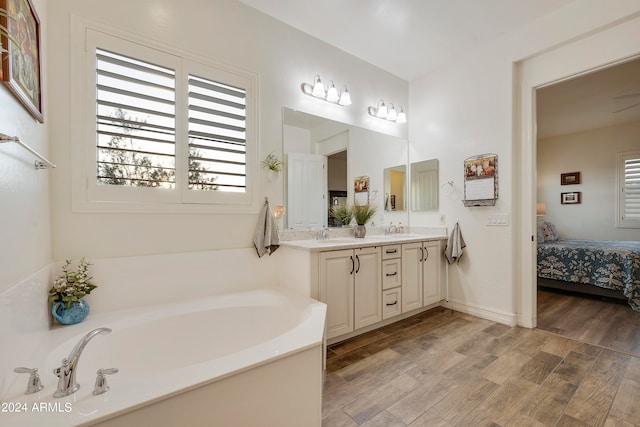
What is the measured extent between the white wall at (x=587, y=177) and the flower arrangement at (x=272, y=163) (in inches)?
248

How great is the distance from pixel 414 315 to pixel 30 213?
324cm

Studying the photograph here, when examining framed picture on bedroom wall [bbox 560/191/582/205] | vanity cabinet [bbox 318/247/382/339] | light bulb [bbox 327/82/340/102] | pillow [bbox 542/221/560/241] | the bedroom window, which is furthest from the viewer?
framed picture on bedroom wall [bbox 560/191/582/205]

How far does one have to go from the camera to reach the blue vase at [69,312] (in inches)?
62.3

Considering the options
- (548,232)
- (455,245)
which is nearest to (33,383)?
(455,245)

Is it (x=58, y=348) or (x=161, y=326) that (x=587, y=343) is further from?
(x=58, y=348)

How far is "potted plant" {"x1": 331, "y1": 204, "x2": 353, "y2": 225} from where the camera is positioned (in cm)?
308

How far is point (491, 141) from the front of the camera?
3.01 metres

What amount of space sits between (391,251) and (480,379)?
3.96 feet

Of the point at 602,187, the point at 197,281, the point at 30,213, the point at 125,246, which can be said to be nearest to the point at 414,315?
the point at 197,281

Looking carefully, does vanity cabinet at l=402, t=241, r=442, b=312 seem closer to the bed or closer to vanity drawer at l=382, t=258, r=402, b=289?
vanity drawer at l=382, t=258, r=402, b=289

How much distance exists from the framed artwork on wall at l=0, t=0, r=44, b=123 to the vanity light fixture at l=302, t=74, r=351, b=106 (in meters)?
1.94

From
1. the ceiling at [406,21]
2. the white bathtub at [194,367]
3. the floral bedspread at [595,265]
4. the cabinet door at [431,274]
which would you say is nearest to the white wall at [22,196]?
the white bathtub at [194,367]

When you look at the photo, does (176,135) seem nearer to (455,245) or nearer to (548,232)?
(455,245)

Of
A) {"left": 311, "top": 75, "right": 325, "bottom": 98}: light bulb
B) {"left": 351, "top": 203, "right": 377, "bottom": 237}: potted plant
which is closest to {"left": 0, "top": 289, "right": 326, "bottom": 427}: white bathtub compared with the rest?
{"left": 351, "top": 203, "right": 377, "bottom": 237}: potted plant
